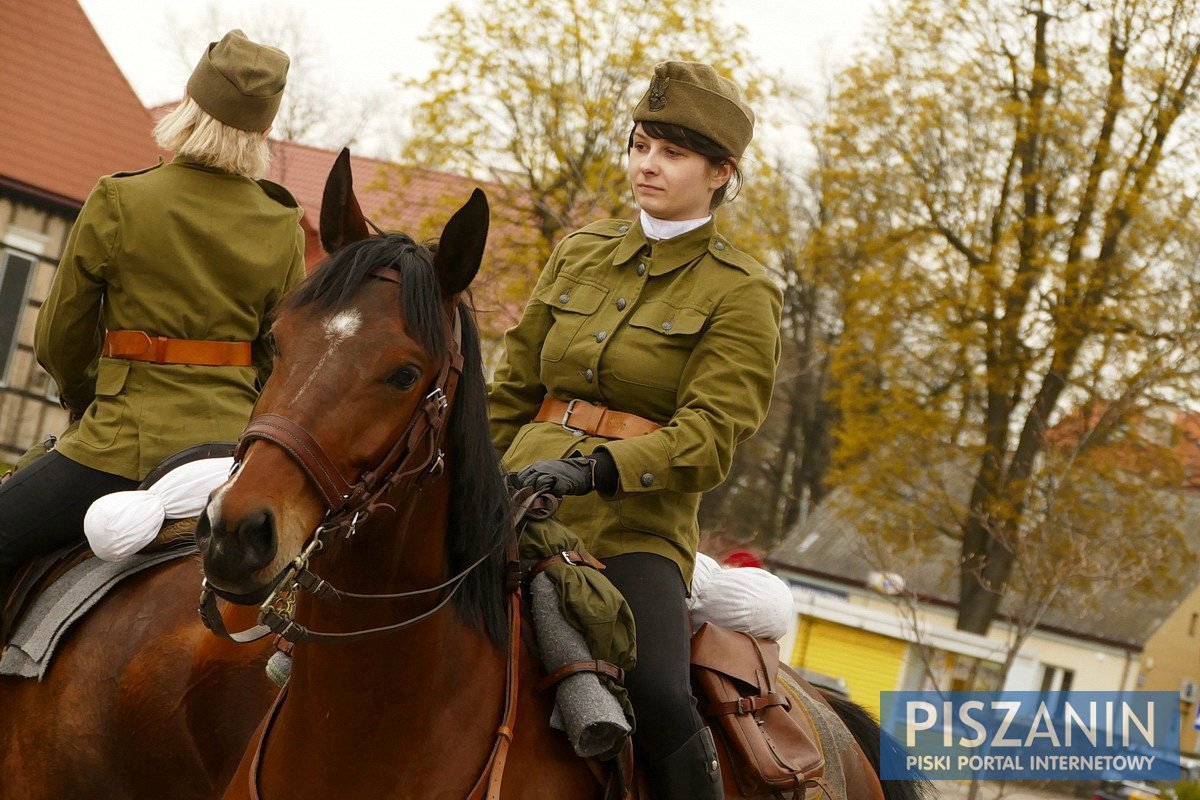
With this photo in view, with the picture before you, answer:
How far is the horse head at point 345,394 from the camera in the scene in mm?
2846

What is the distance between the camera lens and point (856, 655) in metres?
25.6

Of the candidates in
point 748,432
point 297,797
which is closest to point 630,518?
point 748,432

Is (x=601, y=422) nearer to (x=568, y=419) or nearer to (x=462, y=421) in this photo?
(x=568, y=419)

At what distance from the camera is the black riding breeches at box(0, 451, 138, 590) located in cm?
480

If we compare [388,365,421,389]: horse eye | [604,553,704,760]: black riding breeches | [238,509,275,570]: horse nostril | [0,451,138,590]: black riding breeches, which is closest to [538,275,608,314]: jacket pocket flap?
[604,553,704,760]: black riding breeches

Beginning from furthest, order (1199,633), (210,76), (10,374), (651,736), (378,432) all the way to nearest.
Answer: (1199,633)
(10,374)
(210,76)
(651,736)
(378,432)

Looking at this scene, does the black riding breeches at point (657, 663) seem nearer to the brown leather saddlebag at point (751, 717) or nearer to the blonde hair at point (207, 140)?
the brown leather saddlebag at point (751, 717)

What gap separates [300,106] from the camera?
43094mm

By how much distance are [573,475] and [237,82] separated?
1.94 meters

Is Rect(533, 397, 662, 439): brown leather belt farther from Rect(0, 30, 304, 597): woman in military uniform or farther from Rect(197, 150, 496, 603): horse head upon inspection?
Rect(0, 30, 304, 597): woman in military uniform

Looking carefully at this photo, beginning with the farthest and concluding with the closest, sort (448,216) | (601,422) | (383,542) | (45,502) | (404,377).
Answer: (448,216), (45,502), (601,422), (383,542), (404,377)

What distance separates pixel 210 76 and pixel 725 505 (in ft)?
125

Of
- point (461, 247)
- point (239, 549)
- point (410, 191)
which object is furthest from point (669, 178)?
point (410, 191)

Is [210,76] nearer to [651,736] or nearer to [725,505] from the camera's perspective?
[651,736]
